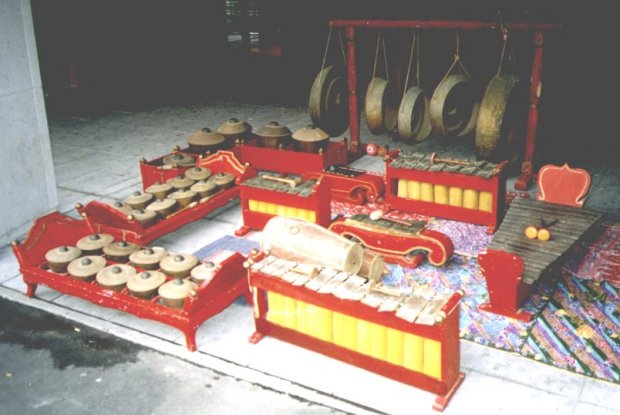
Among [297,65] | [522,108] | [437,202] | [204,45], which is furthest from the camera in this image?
[204,45]

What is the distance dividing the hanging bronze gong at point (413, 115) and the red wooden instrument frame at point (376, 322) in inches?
161

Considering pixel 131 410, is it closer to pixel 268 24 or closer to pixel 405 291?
pixel 405 291

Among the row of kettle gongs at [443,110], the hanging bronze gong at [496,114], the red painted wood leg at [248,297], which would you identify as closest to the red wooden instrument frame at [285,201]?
the red painted wood leg at [248,297]

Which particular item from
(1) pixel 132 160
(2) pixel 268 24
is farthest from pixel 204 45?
(1) pixel 132 160

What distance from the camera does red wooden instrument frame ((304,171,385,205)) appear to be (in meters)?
8.27

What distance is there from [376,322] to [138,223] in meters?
3.35

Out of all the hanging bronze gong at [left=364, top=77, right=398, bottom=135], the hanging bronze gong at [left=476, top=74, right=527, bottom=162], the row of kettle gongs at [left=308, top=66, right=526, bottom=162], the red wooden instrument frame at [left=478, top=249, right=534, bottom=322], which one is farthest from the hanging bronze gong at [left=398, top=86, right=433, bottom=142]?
the red wooden instrument frame at [left=478, top=249, right=534, bottom=322]

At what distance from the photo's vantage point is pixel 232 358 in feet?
17.8

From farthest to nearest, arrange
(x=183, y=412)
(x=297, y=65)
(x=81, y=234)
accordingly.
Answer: (x=297, y=65) < (x=81, y=234) < (x=183, y=412)

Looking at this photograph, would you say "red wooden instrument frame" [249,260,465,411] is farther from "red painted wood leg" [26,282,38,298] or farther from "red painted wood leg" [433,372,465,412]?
"red painted wood leg" [26,282,38,298]

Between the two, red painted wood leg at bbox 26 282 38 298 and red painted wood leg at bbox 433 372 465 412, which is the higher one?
red painted wood leg at bbox 26 282 38 298

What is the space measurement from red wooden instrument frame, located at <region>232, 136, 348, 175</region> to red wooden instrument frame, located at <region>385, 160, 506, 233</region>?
137 centimetres

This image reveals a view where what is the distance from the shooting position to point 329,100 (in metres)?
9.62

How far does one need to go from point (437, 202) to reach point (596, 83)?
5227 mm
